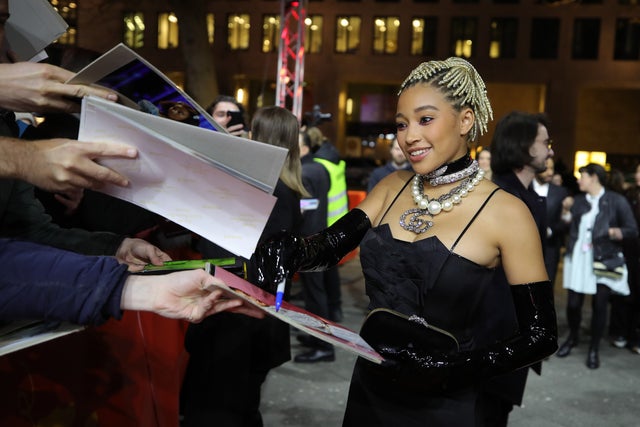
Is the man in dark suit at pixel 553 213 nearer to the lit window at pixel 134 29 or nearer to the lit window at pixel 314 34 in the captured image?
the lit window at pixel 314 34

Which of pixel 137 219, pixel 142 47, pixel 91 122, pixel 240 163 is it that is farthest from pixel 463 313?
pixel 142 47

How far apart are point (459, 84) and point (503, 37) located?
35.7 metres

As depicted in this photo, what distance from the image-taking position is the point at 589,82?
34375mm

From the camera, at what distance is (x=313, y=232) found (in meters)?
6.75

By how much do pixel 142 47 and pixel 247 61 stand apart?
20.4 ft

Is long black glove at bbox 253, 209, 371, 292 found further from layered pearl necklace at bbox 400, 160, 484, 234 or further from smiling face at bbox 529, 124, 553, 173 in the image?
smiling face at bbox 529, 124, 553, 173

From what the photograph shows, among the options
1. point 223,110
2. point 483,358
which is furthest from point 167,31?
point 483,358

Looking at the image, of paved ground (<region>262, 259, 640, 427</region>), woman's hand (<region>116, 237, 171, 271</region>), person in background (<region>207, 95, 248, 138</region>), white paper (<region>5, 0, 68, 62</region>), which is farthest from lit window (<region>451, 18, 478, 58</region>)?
woman's hand (<region>116, 237, 171, 271</region>)

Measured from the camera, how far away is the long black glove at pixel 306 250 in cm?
191

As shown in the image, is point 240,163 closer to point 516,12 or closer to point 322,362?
point 322,362

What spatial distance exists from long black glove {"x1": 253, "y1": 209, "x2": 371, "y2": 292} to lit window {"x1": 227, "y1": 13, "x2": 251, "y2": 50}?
117 feet

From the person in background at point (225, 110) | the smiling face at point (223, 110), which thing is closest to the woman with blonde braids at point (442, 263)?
the person in background at point (225, 110)

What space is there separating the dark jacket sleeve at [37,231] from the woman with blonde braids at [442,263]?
534 millimetres

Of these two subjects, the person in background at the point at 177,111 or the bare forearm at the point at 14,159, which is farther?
the person in background at the point at 177,111
